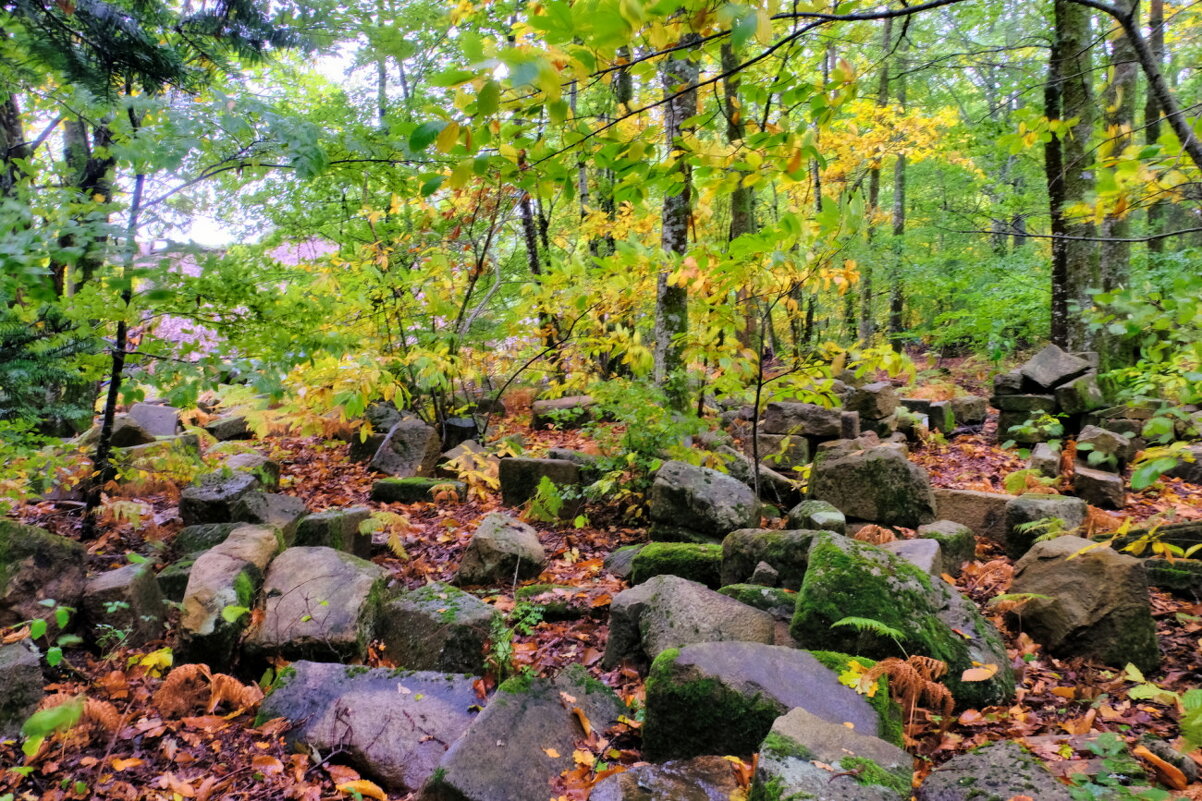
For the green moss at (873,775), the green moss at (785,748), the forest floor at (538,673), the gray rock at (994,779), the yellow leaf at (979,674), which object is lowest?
the forest floor at (538,673)

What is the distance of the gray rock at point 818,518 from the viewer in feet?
16.6

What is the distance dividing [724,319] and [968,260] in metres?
13.6

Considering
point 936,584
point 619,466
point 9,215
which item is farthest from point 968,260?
point 9,215

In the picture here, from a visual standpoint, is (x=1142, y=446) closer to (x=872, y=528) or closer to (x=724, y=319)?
(x=872, y=528)

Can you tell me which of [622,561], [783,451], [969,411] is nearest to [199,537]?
[622,561]

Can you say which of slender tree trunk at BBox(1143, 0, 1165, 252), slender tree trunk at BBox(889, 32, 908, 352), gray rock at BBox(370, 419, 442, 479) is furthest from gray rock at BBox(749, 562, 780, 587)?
slender tree trunk at BBox(889, 32, 908, 352)

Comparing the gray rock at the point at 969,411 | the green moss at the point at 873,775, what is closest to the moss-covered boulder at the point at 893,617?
the green moss at the point at 873,775

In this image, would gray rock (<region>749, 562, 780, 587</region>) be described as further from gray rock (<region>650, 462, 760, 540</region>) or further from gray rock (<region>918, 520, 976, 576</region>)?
gray rock (<region>918, 520, 976, 576</region>)

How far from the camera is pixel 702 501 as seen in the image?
18.1 ft

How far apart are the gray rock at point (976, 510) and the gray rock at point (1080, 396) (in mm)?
3468

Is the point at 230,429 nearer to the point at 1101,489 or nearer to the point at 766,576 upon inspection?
the point at 766,576

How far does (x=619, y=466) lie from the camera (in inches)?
260

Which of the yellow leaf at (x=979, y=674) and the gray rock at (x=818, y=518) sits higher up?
the gray rock at (x=818, y=518)

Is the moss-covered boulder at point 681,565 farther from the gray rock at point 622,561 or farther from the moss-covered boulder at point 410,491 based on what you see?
the moss-covered boulder at point 410,491
